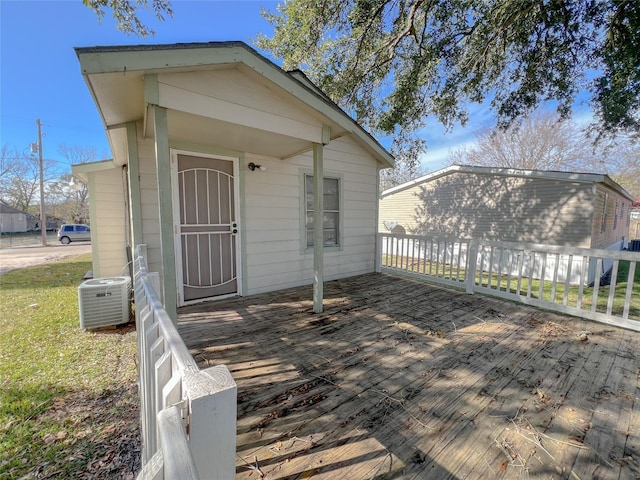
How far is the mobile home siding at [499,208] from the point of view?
809 cm

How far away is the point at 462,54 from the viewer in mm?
5969

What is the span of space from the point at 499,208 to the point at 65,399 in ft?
37.2

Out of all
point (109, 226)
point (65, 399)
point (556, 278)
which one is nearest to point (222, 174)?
point (109, 226)

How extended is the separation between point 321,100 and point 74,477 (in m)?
3.71

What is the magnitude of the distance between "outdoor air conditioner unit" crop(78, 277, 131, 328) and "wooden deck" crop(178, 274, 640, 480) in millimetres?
837

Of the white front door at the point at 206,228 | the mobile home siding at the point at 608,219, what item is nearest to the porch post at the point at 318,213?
the white front door at the point at 206,228

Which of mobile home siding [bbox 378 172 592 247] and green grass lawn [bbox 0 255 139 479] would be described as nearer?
green grass lawn [bbox 0 255 139 479]

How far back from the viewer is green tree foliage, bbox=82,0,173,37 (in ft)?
14.5

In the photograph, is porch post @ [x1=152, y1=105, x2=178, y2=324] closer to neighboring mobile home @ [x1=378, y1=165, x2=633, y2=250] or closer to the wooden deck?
the wooden deck

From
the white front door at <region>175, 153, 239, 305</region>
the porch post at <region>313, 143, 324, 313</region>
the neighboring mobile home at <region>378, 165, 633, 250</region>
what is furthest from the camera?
the neighboring mobile home at <region>378, 165, 633, 250</region>

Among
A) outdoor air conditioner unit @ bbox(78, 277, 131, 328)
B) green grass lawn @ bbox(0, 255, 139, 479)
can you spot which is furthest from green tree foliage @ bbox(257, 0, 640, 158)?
green grass lawn @ bbox(0, 255, 139, 479)

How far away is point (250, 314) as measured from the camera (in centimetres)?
371

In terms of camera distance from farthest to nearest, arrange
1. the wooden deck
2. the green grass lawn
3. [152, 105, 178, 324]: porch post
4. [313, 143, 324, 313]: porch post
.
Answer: [313, 143, 324, 313]: porch post, [152, 105, 178, 324]: porch post, the green grass lawn, the wooden deck

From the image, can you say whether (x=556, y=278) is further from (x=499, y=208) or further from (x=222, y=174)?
(x=499, y=208)
